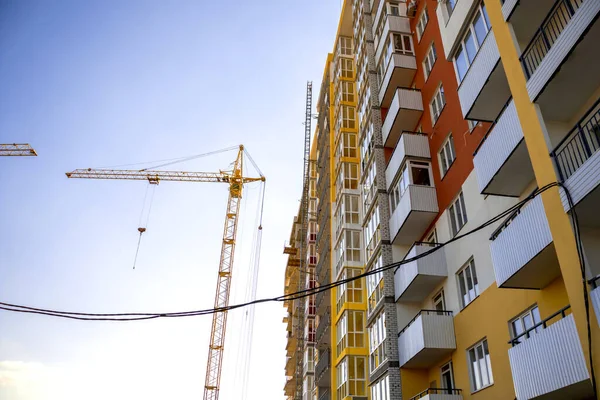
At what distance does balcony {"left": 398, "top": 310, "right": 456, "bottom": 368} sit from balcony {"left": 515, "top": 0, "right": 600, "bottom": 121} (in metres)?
8.98

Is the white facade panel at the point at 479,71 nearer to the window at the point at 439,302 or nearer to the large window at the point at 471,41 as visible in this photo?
the large window at the point at 471,41

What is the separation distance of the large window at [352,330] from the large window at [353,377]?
811 millimetres

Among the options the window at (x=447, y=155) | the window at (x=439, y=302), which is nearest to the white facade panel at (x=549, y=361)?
the window at (x=439, y=302)

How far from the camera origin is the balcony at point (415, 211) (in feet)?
69.1

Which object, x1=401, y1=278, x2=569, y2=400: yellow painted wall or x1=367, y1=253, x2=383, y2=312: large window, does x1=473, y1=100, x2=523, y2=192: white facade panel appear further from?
x1=367, y1=253, x2=383, y2=312: large window

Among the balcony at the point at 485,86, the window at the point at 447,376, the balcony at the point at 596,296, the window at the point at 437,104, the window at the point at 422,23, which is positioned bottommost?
the balcony at the point at 596,296

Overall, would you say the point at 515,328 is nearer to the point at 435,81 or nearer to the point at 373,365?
the point at 373,365

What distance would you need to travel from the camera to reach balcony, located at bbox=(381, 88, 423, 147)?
24.4 m

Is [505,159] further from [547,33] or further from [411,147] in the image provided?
[411,147]

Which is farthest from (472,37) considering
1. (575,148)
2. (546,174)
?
(546,174)

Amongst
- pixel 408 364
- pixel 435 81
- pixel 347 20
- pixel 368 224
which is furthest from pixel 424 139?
pixel 347 20

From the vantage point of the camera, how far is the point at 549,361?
10.6 m

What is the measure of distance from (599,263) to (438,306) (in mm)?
10471

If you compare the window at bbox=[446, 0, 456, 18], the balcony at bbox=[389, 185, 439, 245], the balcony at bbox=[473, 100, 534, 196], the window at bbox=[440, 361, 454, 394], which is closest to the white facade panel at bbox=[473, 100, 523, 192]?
the balcony at bbox=[473, 100, 534, 196]
